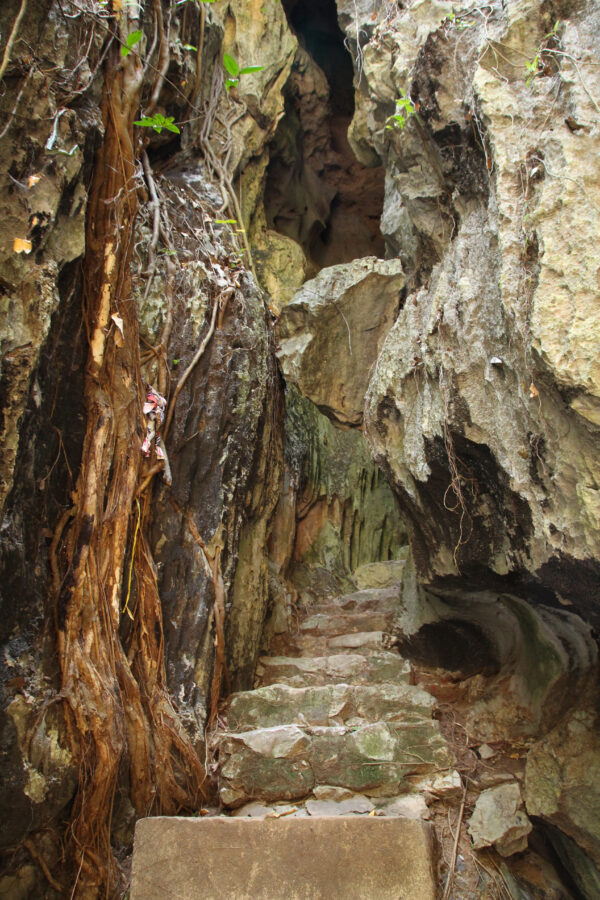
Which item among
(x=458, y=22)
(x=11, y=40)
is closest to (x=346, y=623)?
(x=458, y=22)

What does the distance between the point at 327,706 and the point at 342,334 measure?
10.1ft

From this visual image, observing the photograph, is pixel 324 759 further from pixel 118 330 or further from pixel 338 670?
pixel 118 330

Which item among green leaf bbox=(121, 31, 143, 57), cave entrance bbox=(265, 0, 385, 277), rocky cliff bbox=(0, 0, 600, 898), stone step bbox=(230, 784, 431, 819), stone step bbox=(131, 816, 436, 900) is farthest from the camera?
cave entrance bbox=(265, 0, 385, 277)

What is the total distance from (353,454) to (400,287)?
3238mm

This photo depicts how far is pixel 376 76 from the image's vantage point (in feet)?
13.8

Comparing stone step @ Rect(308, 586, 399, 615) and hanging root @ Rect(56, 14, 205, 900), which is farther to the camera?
stone step @ Rect(308, 586, 399, 615)

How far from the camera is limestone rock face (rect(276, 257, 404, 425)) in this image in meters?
4.95

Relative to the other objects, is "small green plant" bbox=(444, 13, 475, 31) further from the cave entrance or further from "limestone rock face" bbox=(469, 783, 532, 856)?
the cave entrance

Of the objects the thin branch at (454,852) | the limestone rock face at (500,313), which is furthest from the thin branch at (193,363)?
the thin branch at (454,852)

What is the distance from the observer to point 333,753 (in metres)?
2.83

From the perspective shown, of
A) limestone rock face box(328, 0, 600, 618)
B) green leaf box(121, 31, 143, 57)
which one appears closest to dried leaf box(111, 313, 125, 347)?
green leaf box(121, 31, 143, 57)

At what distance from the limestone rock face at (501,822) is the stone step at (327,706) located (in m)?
0.48

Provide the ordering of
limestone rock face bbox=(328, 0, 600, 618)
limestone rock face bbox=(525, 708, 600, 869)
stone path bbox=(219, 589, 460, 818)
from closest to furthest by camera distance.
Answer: limestone rock face bbox=(328, 0, 600, 618), stone path bbox=(219, 589, 460, 818), limestone rock face bbox=(525, 708, 600, 869)

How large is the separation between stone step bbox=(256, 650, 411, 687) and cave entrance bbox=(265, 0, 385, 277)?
5306 millimetres
